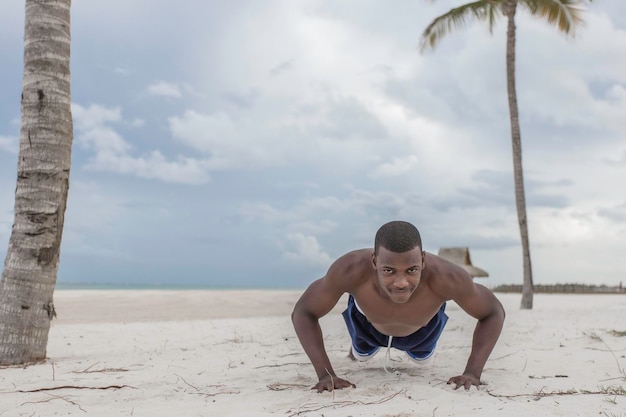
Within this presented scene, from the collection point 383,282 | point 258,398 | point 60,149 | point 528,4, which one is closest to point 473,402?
point 383,282

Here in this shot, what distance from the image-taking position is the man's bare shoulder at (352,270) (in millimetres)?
4176

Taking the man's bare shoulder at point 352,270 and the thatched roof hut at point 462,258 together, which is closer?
the man's bare shoulder at point 352,270

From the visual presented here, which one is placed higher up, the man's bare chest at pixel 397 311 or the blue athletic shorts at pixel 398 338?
the man's bare chest at pixel 397 311

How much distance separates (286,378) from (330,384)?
2.94 feet

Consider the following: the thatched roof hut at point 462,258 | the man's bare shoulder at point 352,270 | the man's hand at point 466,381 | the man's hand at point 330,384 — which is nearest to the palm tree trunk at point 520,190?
the thatched roof hut at point 462,258

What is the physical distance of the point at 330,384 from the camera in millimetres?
4086

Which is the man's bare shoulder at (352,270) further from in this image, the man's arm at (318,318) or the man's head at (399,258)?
the man's head at (399,258)

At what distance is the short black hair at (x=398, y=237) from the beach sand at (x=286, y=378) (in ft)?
3.26

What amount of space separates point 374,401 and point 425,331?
1.13 meters

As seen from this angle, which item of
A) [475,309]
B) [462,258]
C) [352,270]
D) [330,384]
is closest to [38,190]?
[352,270]

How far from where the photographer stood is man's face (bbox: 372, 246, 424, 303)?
3.69m

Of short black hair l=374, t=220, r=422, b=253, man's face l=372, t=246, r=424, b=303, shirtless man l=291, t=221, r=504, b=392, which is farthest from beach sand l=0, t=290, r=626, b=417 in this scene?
short black hair l=374, t=220, r=422, b=253

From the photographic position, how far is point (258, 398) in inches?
162

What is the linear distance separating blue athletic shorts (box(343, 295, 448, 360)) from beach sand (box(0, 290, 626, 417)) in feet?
0.76
